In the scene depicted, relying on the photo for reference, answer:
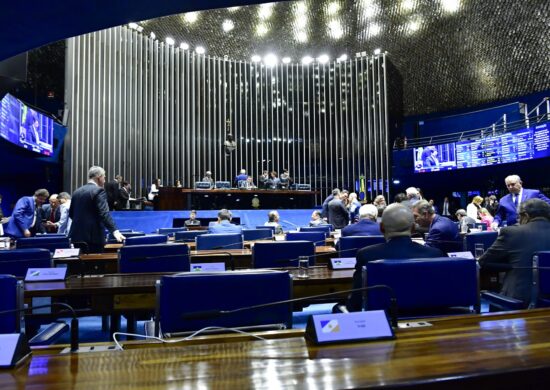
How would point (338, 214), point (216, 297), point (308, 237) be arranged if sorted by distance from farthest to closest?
1. point (338, 214)
2. point (308, 237)
3. point (216, 297)

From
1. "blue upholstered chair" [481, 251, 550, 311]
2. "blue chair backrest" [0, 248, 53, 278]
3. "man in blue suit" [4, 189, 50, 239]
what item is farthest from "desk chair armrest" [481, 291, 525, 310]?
"man in blue suit" [4, 189, 50, 239]

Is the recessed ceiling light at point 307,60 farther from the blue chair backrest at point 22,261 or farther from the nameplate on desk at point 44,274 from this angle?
the nameplate on desk at point 44,274

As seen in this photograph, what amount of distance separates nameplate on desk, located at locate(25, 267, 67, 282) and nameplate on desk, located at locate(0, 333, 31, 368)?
167 centimetres

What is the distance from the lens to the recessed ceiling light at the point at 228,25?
16797mm

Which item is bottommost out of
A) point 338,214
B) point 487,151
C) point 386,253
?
point 386,253

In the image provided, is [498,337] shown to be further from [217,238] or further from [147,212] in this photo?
[147,212]

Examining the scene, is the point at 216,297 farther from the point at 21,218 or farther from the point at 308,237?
the point at 21,218

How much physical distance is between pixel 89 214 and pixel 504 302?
147 inches

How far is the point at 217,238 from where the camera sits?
459cm

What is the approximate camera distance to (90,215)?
Result: 4.48 meters

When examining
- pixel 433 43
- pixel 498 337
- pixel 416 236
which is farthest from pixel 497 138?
pixel 498 337

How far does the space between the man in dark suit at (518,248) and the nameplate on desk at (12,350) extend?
8.16 ft

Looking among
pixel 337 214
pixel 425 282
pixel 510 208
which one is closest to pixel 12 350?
pixel 425 282

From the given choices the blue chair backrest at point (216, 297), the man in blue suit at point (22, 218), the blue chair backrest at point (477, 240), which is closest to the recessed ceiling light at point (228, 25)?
the man in blue suit at point (22, 218)
